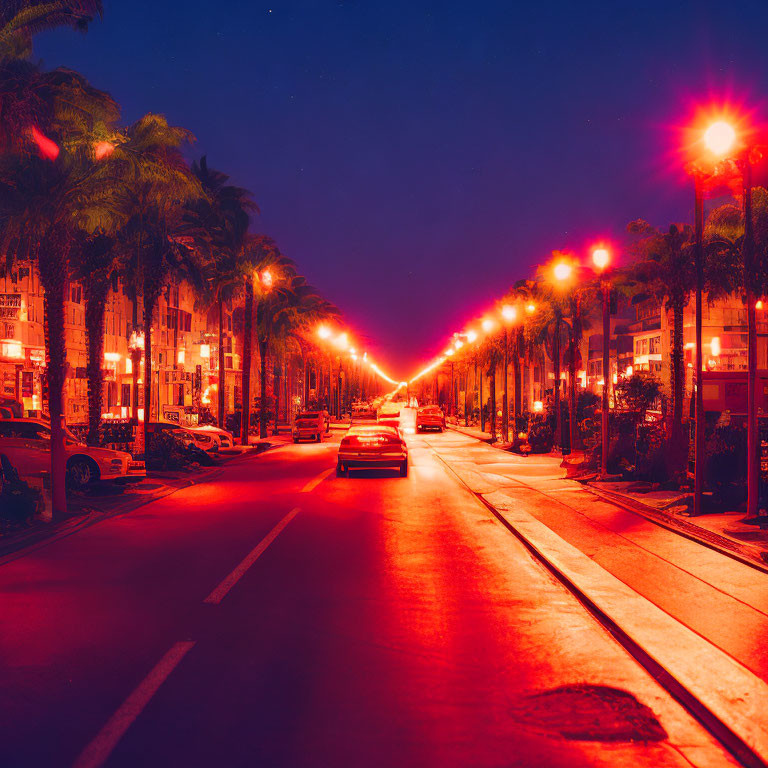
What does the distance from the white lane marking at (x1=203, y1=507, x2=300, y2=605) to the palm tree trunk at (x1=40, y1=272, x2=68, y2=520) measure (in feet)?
15.6

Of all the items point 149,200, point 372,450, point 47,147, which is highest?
point 149,200

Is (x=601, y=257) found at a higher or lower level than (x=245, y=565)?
higher

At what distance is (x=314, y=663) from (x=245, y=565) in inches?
189

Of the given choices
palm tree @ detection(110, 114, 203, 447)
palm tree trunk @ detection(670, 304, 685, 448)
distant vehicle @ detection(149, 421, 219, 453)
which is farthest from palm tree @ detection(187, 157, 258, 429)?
palm tree trunk @ detection(670, 304, 685, 448)

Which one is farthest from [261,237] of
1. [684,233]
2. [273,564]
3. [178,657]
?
[178,657]

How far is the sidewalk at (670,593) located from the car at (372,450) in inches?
269

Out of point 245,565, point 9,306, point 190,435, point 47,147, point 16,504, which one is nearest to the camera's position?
point 245,565

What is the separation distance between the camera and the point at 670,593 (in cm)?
1034

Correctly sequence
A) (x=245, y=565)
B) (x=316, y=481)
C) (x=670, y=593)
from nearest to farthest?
(x=670, y=593) < (x=245, y=565) < (x=316, y=481)

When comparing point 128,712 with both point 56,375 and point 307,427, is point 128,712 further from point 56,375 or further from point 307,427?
point 307,427

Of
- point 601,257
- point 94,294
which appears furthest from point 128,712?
point 94,294

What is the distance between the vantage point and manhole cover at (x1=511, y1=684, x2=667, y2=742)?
225 inches

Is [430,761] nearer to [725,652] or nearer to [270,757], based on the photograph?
[270,757]

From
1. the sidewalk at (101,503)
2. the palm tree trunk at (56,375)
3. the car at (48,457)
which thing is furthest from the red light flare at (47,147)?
the sidewalk at (101,503)
